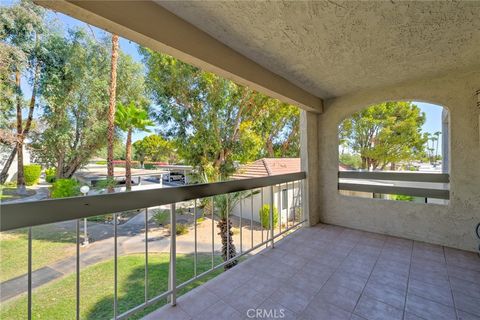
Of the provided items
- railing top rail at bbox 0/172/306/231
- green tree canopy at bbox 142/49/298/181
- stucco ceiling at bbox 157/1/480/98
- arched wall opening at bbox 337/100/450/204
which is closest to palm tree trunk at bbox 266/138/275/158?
green tree canopy at bbox 142/49/298/181

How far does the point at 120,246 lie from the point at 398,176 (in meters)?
7.76

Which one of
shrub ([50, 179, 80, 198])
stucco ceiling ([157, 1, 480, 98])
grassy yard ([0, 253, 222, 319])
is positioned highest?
stucco ceiling ([157, 1, 480, 98])

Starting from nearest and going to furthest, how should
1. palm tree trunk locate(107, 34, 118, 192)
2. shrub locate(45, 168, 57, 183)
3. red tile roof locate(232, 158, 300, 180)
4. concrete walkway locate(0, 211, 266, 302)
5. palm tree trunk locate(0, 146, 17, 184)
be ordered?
concrete walkway locate(0, 211, 266, 302) → palm tree trunk locate(107, 34, 118, 192) → palm tree trunk locate(0, 146, 17, 184) → red tile roof locate(232, 158, 300, 180) → shrub locate(45, 168, 57, 183)

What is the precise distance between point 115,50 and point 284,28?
816 centimetres

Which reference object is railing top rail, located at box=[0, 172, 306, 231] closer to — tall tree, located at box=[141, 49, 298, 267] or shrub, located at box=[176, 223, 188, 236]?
tall tree, located at box=[141, 49, 298, 267]

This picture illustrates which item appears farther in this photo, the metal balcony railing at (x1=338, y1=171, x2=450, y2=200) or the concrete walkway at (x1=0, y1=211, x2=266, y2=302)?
the concrete walkway at (x1=0, y1=211, x2=266, y2=302)

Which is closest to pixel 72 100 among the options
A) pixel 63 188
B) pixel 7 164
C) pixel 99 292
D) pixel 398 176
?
pixel 7 164

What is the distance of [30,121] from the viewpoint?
8.07 metres

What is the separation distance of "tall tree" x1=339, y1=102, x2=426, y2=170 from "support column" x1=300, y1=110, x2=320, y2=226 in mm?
4199

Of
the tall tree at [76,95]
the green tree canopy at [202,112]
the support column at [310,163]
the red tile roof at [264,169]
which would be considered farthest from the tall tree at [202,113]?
the support column at [310,163]

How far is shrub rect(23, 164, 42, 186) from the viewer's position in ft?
33.4

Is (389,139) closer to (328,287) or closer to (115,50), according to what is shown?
(328,287)

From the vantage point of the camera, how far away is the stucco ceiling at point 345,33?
4.86 ft

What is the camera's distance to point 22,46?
7.39 metres
